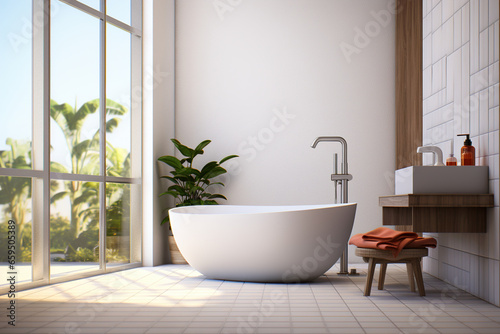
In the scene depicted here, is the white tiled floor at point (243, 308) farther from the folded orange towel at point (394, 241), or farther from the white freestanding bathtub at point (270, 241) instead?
the folded orange towel at point (394, 241)

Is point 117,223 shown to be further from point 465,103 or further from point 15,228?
point 465,103

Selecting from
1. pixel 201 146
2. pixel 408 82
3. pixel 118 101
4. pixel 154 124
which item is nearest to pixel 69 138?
pixel 118 101

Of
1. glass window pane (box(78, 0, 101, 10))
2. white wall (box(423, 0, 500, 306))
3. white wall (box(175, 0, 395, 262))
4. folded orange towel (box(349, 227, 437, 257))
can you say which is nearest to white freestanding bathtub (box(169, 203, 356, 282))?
folded orange towel (box(349, 227, 437, 257))

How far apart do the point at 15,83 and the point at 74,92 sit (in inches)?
25.0

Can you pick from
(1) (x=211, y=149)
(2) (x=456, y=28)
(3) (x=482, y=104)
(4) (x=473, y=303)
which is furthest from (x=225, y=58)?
(4) (x=473, y=303)

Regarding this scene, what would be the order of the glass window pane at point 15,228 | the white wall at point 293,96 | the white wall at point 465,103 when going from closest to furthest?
the white wall at point 465,103, the glass window pane at point 15,228, the white wall at point 293,96

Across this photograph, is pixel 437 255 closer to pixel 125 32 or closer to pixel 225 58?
pixel 225 58

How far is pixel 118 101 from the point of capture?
4910mm

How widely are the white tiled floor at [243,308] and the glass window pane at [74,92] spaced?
39.3 inches

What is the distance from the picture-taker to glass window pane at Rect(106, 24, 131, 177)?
4793 millimetres

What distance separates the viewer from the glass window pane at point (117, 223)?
15.4ft

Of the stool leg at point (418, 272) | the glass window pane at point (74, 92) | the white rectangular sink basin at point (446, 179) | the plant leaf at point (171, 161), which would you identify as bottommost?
the stool leg at point (418, 272)

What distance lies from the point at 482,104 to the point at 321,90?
2313 millimetres

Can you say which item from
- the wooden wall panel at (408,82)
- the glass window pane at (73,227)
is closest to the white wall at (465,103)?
the wooden wall panel at (408,82)
